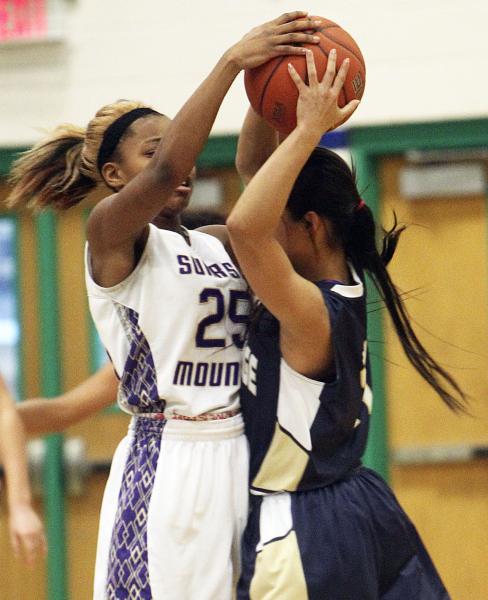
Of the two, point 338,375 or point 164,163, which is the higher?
point 164,163

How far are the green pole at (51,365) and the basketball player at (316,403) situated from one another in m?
2.52

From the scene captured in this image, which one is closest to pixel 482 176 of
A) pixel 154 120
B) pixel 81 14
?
pixel 81 14

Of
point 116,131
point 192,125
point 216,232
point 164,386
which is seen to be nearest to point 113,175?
point 116,131

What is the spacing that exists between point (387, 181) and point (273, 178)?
251 centimetres

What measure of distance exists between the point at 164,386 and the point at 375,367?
7.33 ft

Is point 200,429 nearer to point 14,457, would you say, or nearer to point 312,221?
point 14,457

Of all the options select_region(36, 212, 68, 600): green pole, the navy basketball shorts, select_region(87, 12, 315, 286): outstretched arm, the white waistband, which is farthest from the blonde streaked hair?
select_region(36, 212, 68, 600): green pole

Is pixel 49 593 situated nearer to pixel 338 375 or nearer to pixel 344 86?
pixel 338 375

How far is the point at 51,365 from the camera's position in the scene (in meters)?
5.04

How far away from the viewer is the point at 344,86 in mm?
2471

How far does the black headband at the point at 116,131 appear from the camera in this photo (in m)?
2.79

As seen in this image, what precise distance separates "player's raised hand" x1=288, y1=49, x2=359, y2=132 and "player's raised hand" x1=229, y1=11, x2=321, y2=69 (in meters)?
0.03

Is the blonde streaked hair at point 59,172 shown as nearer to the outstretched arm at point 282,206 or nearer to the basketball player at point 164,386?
the basketball player at point 164,386

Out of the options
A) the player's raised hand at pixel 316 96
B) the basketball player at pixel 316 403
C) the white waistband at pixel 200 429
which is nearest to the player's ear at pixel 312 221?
the basketball player at pixel 316 403
